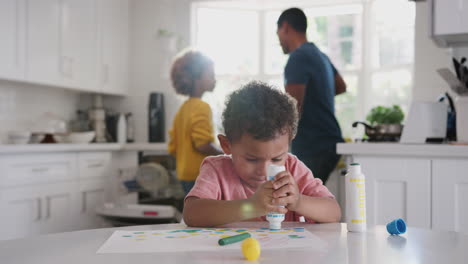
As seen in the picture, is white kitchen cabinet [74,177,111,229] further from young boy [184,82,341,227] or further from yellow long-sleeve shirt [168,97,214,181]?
young boy [184,82,341,227]

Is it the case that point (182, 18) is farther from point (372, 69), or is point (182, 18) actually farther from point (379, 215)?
point (379, 215)

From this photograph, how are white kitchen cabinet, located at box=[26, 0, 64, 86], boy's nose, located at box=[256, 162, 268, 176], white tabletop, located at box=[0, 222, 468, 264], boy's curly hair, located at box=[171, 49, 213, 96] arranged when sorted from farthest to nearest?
white kitchen cabinet, located at box=[26, 0, 64, 86], boy's curly hair, located at box=[171, 49, 213, 96], boy's nose, located at box=[256, 162, 268, 176], white tabletop, located at box=[0, 222, 468, 264]

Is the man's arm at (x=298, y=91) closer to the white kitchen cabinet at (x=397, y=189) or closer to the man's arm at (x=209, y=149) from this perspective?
the white kitchen cabinet at (x=397, y=189)

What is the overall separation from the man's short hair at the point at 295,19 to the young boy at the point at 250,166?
4.47 feet

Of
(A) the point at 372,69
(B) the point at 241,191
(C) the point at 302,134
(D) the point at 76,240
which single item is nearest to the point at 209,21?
(A) the point at 372,69

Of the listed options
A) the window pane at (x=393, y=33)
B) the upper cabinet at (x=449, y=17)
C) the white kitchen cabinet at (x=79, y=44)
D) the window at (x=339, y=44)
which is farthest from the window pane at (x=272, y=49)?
the upper cabinet at (x=449, y=17)

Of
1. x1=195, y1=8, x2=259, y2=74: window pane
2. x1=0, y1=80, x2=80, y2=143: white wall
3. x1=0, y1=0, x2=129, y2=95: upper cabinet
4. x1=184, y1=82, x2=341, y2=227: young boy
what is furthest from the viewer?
x1=195, y1=8, x2=259, y2=74: window pane

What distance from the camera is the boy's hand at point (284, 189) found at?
3.53 feet

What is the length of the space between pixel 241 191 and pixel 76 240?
0.53 meters

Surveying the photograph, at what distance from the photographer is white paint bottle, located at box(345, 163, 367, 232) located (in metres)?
1.08

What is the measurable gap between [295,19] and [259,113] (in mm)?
1457

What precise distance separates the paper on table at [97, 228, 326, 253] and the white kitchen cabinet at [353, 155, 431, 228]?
1324 millimetres

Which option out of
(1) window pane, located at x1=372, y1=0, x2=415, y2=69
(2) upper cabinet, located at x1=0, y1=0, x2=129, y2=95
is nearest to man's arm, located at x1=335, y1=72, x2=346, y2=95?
(1) window pane, located at x1=372, y1=0, x2=415, y2=69

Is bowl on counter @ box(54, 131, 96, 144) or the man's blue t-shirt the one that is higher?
the man's blue t-shirt
